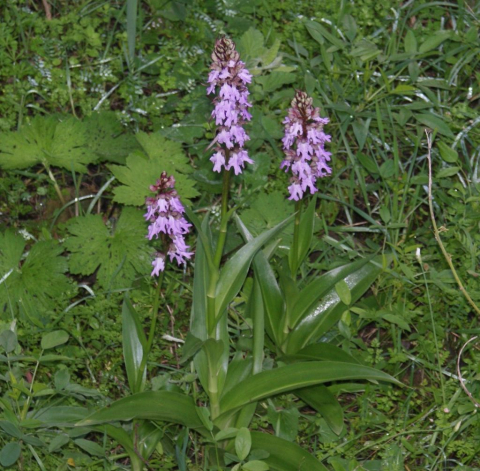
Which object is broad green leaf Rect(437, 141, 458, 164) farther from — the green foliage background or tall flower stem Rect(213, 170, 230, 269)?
tall flower stem Rect(213, 170, 230, 269)

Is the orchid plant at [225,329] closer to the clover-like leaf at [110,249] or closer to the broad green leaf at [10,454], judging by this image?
the broad green leaf at [10,454]

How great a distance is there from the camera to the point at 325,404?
2.88m

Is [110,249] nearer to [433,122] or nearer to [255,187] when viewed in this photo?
[255,187]

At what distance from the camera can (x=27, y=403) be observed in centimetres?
269

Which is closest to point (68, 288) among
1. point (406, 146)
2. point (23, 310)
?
point (23, 310)

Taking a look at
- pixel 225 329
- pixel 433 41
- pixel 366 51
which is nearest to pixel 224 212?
pixel 225 329

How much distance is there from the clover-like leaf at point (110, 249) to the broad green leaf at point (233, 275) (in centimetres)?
72

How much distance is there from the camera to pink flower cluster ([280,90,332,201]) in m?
2.67

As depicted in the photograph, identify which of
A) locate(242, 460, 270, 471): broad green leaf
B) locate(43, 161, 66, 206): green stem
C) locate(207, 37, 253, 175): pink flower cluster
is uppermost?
locate(207, 37, 253, 175): pink flower cluster

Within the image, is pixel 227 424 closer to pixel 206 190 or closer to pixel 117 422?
pixel 117 422

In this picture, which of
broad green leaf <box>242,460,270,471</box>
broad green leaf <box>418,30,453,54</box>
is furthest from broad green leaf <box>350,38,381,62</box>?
broad green leaf <box>242,460,270,471</box>

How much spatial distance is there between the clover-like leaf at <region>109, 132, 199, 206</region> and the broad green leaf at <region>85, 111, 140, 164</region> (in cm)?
9

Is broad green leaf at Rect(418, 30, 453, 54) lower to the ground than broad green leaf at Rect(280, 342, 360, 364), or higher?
higher

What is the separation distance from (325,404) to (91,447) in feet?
2.97
